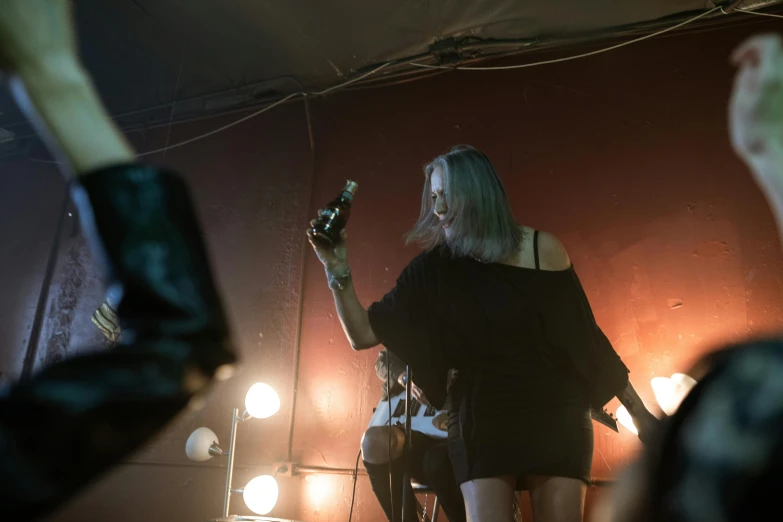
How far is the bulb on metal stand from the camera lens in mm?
1634

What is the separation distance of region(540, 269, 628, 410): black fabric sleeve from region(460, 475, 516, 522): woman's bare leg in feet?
1.19

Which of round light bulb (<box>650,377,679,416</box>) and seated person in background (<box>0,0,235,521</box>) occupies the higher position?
round light bulb (<box>650,377,679,416</box>)

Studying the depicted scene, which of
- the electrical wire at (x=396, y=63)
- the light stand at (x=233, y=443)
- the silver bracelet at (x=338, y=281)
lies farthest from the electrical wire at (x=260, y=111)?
the silver bracelet at (x=338, y=281)

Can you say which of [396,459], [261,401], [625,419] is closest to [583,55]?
[625,419]

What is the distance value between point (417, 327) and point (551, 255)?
47 centimetres

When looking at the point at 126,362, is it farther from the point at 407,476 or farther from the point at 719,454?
the point at 407,476

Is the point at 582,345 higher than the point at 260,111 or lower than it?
lower

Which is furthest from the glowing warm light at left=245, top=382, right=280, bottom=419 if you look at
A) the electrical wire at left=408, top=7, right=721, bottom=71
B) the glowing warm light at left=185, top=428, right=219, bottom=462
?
the electrical wire at left=408, top=7, right=721, bottom=71

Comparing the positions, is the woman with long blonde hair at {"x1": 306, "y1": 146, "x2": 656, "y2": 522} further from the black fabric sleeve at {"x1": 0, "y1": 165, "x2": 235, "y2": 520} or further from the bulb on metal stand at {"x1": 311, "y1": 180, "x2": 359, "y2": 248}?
the black fabric sleeve at {"x1": 0, "y1": 165, "x2": 235, "y2": 520}

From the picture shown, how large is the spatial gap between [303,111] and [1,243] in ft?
8.87

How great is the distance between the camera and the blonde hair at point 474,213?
5.87 feet

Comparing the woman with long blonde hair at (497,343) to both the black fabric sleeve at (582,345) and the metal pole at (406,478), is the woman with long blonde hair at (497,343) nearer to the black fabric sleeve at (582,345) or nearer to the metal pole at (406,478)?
the black fabric sleeve at (582,345)

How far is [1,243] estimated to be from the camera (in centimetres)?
453

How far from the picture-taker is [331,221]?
1635 mm
